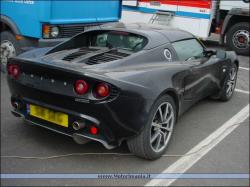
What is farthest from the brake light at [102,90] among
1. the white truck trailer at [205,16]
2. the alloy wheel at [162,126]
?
the white truck trailer at [205,16]

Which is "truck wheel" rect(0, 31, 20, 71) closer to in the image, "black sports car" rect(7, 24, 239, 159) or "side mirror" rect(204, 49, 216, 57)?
"black sports car" rect(7, 24, 239, 159)

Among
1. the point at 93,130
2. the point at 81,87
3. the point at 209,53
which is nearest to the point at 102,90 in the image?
the point at 81,87

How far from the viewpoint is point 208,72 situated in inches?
210

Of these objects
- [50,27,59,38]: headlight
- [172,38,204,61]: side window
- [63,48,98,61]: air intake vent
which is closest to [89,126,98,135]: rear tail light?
[63,48,98,61]: air intake vent

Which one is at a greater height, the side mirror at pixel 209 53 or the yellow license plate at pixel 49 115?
the side mirror at pixel 209 53

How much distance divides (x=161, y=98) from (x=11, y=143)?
177cm

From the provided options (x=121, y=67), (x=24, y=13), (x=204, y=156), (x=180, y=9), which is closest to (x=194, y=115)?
(x=204, y=156)

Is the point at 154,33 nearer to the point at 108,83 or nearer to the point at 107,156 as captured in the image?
the point at 108,83

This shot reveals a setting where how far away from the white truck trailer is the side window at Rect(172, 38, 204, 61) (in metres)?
5.07

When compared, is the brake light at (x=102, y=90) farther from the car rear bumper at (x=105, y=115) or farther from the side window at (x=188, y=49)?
the side window at (x=188, y=49)

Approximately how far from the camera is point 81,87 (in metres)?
3.61

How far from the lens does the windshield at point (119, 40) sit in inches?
174

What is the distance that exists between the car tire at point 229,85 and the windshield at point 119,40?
2.21 meters

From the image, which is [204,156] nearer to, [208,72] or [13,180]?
[208,72]
